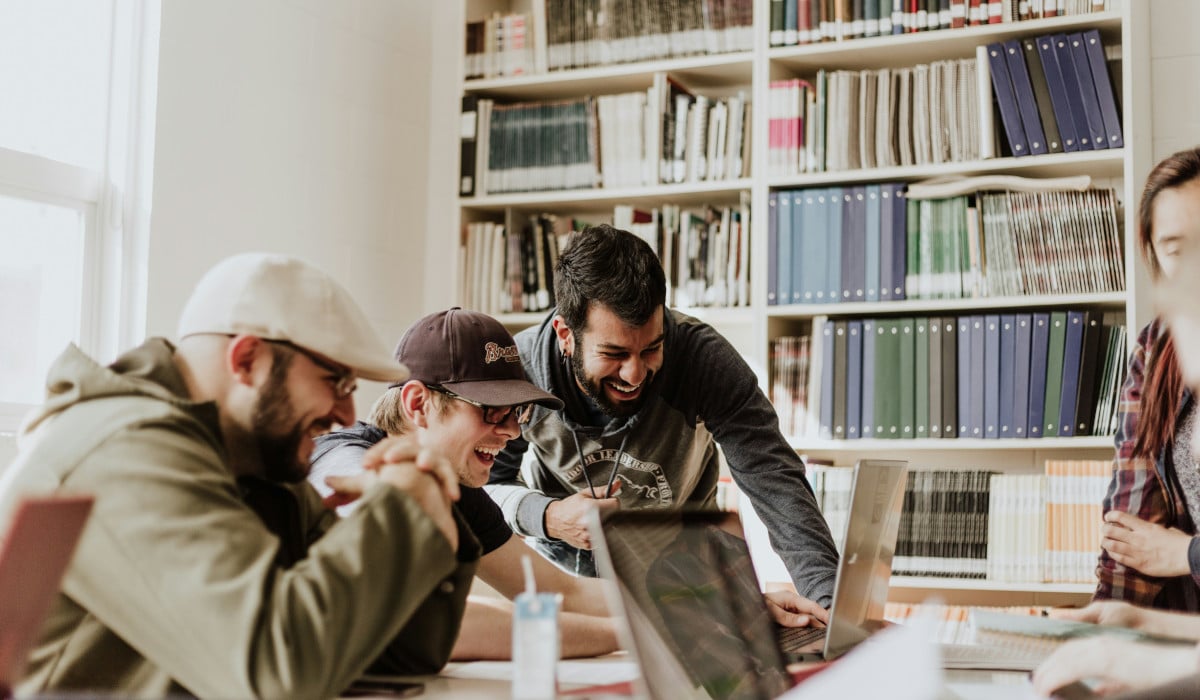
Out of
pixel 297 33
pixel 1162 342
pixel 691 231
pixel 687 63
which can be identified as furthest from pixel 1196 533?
pixel 297 33

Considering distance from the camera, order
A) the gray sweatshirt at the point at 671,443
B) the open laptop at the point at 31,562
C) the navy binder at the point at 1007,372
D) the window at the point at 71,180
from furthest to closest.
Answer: the navy binder at the point at 1007,372
the window at the point at 71,180
the gray sweatshirt at the point at 671,443
the open laptop at the point at 31,562

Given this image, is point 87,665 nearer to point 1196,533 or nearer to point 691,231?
point 1196,533

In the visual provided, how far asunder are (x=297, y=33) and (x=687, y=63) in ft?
3.76

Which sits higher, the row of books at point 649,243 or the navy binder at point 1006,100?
the navy binder at point 1006,100

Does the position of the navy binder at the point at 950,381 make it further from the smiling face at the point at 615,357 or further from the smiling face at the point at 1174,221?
the smiling face at the point at 615,357

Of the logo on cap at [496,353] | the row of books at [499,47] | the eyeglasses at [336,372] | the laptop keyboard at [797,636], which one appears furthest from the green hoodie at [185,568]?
the row of books at [499,47]

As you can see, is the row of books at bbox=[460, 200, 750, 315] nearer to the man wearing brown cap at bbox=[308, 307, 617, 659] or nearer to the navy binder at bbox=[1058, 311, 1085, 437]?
the navy binder at bbox=[1058, 311, 1085, 437]

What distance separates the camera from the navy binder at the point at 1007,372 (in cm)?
311

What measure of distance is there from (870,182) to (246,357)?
250 cm

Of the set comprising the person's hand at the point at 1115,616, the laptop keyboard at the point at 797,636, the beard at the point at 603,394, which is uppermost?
the beard at the point at 603,394

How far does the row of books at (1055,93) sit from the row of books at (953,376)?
467 mm

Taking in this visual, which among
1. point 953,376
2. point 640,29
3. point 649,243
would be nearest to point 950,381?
point 953,376

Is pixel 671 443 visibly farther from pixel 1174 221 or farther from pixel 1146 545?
pixel 1174 221

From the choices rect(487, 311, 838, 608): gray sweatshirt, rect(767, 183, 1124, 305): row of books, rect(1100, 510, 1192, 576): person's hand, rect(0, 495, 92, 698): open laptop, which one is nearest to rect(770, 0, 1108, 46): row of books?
rect(767, 183, 1124, 305): row of books
